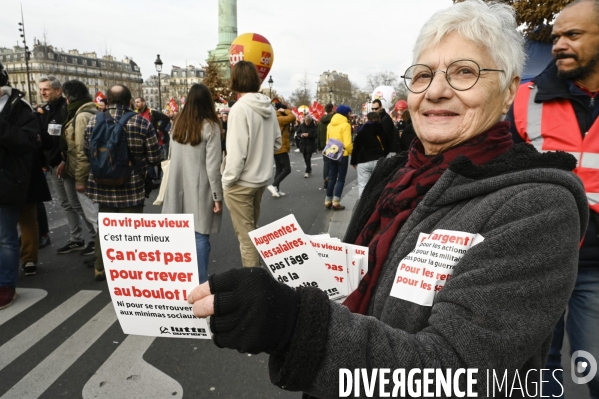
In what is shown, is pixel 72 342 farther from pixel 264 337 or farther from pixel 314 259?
pixel 264 337

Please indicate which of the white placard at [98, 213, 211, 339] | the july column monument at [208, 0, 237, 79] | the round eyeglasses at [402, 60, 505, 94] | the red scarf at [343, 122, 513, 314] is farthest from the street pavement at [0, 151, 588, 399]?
the july column monument at [208, 0, 237, 79]

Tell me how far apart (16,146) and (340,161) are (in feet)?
16.8

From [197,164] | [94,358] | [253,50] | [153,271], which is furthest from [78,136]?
[253,50]

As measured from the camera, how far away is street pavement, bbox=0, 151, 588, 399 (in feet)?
8.66

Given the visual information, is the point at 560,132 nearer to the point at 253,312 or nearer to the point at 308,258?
Answer: the point at 308,258

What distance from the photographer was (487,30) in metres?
1.15

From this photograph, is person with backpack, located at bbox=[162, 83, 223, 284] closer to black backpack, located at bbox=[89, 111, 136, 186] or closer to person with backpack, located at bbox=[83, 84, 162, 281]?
person with backpack, located at bbox=[83, 84, 162, 281]

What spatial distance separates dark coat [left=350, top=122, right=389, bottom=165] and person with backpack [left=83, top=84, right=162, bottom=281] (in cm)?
376

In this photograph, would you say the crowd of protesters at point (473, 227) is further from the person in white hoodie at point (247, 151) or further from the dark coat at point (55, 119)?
the dark coat at point (55, 119)

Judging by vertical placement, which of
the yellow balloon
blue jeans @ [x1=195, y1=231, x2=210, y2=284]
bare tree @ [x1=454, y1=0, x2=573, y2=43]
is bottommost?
blue jeans @ [x1=195, y1=231, x2=210, y2=284]

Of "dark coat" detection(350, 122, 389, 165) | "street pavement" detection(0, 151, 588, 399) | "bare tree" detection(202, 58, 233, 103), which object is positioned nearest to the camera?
"street pavement" detection(0, 151, 588, 399)

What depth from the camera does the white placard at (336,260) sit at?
1308 millimetres

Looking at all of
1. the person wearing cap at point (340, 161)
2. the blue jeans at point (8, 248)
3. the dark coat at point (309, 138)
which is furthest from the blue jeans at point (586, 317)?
the dark coat at point (309, 138)

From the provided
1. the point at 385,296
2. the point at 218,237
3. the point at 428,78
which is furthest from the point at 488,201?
the point at 218,237
